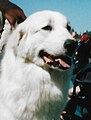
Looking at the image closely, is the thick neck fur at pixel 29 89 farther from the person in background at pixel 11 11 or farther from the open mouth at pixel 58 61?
the person in background at pixel 11 11

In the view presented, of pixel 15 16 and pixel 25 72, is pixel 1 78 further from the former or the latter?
pixel 15 16

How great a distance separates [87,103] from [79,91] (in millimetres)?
349

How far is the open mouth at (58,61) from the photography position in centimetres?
406

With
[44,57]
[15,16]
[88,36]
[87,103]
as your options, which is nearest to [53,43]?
[44,57]

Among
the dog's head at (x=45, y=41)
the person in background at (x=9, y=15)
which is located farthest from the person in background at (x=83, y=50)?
the dog's head at (x=45, y=41)

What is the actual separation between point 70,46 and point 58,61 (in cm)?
21

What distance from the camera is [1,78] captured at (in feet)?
13.7

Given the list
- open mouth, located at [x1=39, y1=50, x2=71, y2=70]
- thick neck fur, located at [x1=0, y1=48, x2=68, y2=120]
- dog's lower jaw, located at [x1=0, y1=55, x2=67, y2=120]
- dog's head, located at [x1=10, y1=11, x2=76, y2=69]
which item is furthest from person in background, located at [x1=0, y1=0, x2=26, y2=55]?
open mouth, located at [x1=39, y1=50, x2=71, y2=70]

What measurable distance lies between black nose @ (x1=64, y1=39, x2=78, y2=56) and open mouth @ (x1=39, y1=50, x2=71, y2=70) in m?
0.06

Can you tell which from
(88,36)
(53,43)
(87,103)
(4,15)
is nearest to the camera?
(53,43)

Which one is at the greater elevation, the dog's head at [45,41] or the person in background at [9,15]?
the person in background at [9,15]

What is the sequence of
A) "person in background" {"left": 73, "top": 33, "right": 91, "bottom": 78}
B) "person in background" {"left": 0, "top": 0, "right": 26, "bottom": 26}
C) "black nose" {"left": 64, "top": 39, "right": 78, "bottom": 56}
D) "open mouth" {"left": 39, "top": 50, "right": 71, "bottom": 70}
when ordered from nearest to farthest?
"black nose" {"left": 64, "top": 39, "right": 78, "bottom": 56} → "open mouth" {"left": 39, "top": 50, "right": 71, "bottom": 70} → "person in background" {"left": 0, "top": 0, "right": 26, "bottom": 26} → "person in background" {"left": 73, "top": 33, "right": 91, "bottom": 78}

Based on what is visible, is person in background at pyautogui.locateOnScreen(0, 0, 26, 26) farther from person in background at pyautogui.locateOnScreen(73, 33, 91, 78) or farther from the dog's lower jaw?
person in background at pyautogui.locateOnScreen(73, 33, 91, 78)

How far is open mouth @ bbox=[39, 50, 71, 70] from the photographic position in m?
4.06
